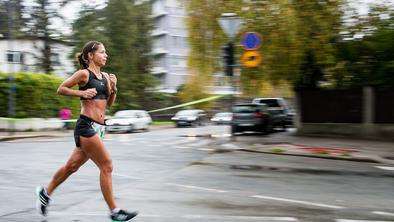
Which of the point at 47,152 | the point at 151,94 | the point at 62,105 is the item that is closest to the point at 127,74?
the point at 151,94

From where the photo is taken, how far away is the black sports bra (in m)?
5.12

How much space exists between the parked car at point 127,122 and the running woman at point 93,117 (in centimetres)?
2301

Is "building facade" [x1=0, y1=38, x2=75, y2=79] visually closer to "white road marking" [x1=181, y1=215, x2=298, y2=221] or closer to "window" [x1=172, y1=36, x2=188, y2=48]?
"window" [x1=172, y1=36, x2=188, y2=48]

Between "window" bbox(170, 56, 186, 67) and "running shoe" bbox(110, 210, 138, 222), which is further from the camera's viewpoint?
"window" bbox(170, 56, 186, 67)

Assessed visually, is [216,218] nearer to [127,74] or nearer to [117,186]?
[117,186]

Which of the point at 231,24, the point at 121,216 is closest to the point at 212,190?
the point at 121,216

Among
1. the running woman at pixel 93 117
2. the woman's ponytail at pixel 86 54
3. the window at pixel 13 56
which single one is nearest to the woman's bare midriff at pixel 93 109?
the running woman at pixel 93 117

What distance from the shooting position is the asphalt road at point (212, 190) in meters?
5.62

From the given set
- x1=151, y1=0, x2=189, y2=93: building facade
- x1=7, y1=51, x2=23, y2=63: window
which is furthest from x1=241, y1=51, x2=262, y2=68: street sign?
x1=151, y1=0, x2=189, y2=93: building facade

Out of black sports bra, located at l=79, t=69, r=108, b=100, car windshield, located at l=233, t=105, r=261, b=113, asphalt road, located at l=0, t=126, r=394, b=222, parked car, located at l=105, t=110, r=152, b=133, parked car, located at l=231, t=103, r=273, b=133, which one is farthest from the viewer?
parked car, located at l=105, t=110, r=152, b=133

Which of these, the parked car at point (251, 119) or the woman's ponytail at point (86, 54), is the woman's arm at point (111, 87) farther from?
the parked car at point (251, 119)

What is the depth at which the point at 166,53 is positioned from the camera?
2707 inches

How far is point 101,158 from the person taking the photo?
5.12 m

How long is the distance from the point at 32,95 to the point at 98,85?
22853mm
